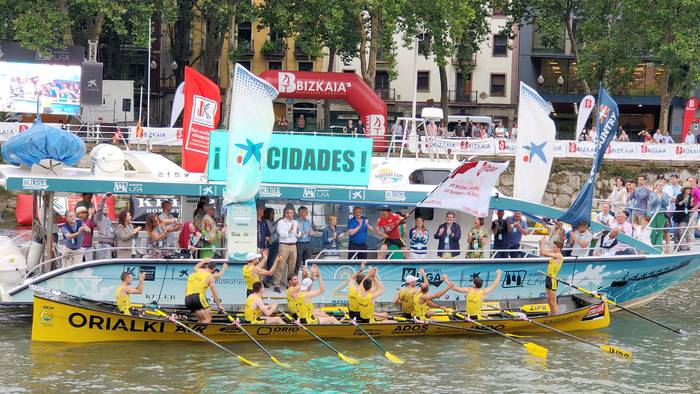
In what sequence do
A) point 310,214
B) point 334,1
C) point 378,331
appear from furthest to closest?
point 334,1, point 310,214, point 378,331

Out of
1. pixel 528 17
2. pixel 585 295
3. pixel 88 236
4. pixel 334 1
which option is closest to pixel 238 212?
pixel 88 236

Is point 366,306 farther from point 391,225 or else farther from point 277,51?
point 277,51

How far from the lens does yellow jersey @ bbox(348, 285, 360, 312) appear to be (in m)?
23.1

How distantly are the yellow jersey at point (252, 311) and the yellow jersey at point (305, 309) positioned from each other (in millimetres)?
787

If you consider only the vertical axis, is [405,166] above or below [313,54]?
below

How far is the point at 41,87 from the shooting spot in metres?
51.7

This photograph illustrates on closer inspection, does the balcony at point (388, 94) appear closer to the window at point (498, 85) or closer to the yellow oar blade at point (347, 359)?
the window at point (498, 85)

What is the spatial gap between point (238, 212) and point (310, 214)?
9.80ft

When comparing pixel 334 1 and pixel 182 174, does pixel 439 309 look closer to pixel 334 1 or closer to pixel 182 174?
pixel 182 174

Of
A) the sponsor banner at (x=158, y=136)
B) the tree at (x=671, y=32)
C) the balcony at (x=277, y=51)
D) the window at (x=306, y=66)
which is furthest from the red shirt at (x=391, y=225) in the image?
the window at (x=306, y=66)

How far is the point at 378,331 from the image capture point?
23578 millimetres

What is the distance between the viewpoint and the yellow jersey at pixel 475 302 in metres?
23.8

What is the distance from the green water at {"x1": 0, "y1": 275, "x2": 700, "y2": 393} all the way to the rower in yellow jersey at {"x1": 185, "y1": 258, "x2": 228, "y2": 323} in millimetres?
757

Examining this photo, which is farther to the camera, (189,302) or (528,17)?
(528,17)
